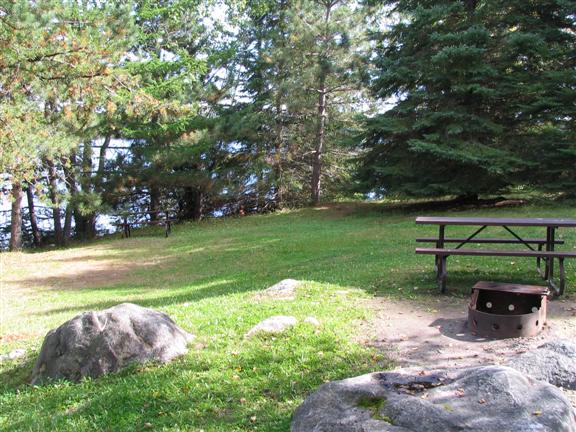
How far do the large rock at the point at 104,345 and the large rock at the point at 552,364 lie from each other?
9.69 feet

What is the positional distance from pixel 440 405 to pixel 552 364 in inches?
58.7

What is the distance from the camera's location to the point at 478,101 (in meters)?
18.1

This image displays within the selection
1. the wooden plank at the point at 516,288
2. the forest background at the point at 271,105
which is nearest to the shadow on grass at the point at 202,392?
the wooden plank at the point at 516,288

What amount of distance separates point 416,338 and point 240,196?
2084cm

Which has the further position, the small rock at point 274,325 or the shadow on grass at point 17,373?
the small rock at point 274,325

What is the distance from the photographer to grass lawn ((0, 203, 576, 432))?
395 centimetres

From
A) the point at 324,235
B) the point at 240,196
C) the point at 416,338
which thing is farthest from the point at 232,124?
the point at 416,338

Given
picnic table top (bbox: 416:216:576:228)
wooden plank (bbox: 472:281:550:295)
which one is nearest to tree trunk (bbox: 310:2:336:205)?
→ picnic table top (bbox: 416:216:576:228)

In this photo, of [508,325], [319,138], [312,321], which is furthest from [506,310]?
[319,138]

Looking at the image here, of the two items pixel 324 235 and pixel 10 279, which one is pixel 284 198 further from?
pixel 10 279

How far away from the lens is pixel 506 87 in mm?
17391

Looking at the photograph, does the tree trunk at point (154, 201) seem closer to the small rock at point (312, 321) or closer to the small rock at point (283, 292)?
the small rock at point (283, 292)

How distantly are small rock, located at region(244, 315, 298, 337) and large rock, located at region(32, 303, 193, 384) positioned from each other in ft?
2.38

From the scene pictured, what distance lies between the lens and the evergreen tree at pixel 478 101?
16.5 m
